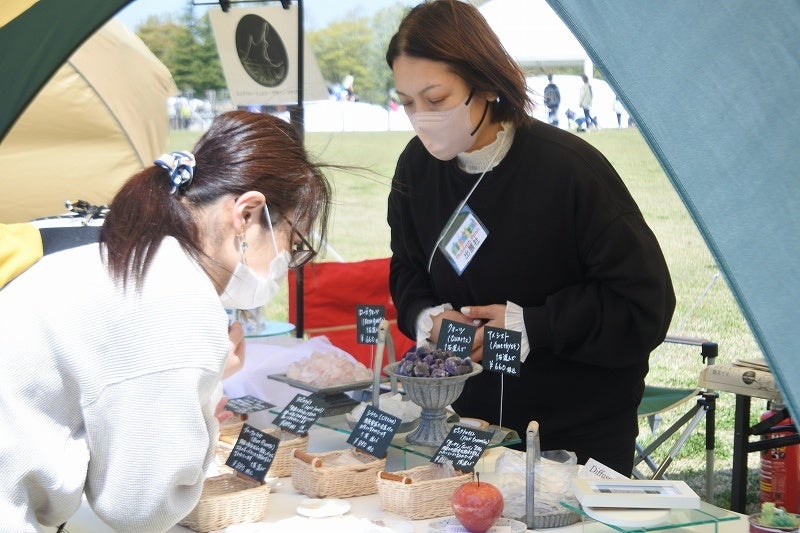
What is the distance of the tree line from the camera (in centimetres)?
1156

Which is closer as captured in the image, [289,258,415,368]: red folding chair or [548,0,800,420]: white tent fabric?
[548,0,800,420]: white tent fabric

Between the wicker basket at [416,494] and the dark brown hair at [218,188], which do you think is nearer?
the dark brown hair at [218,188]

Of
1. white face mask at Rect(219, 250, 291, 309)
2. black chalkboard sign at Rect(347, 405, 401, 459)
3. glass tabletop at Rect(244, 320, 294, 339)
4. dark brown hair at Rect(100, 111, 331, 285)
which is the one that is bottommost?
glass tabletop at Rect(244, 320, 294, 339)

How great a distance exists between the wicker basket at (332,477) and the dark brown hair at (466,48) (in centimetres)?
79

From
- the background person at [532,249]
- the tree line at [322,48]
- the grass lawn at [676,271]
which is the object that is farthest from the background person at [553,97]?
the tree line at [322,48]

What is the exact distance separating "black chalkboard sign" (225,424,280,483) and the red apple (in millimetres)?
366

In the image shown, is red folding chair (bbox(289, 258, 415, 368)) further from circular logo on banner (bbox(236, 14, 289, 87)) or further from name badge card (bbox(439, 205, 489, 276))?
name badge card (bbox(439, 205, 489, 276))

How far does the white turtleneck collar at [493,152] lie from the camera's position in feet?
6.75

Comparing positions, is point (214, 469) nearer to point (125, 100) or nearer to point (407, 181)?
point (407, 181)

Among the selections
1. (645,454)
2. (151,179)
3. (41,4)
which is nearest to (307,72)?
(41,4)

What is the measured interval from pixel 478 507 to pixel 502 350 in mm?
416

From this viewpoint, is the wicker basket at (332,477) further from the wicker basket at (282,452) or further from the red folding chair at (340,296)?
the red folding chair at (340,296)

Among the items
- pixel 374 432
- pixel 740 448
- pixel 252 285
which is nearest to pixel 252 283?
pixel 252 285

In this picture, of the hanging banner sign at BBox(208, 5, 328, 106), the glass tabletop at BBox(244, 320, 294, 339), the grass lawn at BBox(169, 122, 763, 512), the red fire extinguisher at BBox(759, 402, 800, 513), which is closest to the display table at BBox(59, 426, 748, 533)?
the red fire extinguisher at BBox(759, 402, 800, 513)
